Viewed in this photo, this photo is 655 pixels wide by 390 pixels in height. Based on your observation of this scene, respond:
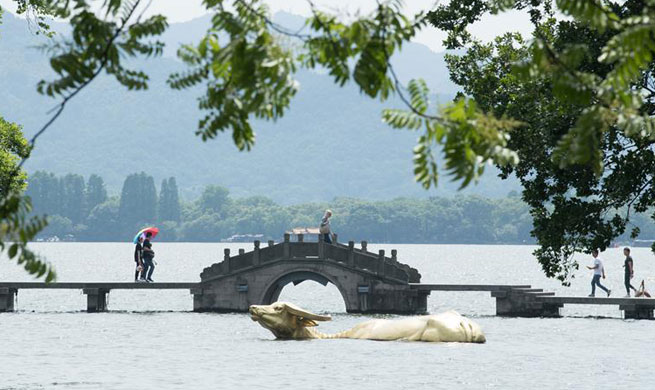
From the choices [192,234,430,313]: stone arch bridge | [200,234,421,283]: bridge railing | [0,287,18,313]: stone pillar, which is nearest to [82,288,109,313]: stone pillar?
[0,287,18,313]: stone pillar

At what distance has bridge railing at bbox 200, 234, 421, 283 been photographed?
53.9 metres

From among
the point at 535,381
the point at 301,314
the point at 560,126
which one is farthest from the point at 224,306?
the point at 560,126

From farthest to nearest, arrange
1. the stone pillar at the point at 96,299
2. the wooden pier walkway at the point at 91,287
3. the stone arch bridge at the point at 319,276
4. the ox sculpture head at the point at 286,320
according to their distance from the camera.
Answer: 1. the stone pillar at the point at 96,299
2. the wooden pier walkway at the point at 91,287
3. the stone arch bridge at the point at 319,276
4. the ox sculpture head at the point at 286,320

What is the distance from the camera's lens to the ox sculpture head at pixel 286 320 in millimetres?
39375

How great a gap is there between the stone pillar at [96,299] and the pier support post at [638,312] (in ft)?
73.9

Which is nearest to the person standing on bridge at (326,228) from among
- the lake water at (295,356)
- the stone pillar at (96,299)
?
the lake water at (295,356)

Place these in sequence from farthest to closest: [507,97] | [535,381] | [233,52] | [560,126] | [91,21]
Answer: [535,381] < [507,97] < [560,126] < [91,21] < [233,52]

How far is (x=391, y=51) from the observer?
8297 millimetres

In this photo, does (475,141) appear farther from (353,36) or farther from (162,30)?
(162,30)

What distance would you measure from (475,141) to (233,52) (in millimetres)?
1598

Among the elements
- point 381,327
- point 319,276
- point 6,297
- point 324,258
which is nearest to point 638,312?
point 324,258

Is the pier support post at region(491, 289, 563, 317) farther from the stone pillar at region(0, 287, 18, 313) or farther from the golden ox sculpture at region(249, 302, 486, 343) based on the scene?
the stone pillar at region(0, 287, 18, 313)

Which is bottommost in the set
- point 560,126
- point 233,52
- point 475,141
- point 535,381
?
point 535,381

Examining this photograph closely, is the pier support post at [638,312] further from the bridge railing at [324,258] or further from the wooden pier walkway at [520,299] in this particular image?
the bridge railing at [324,258]
